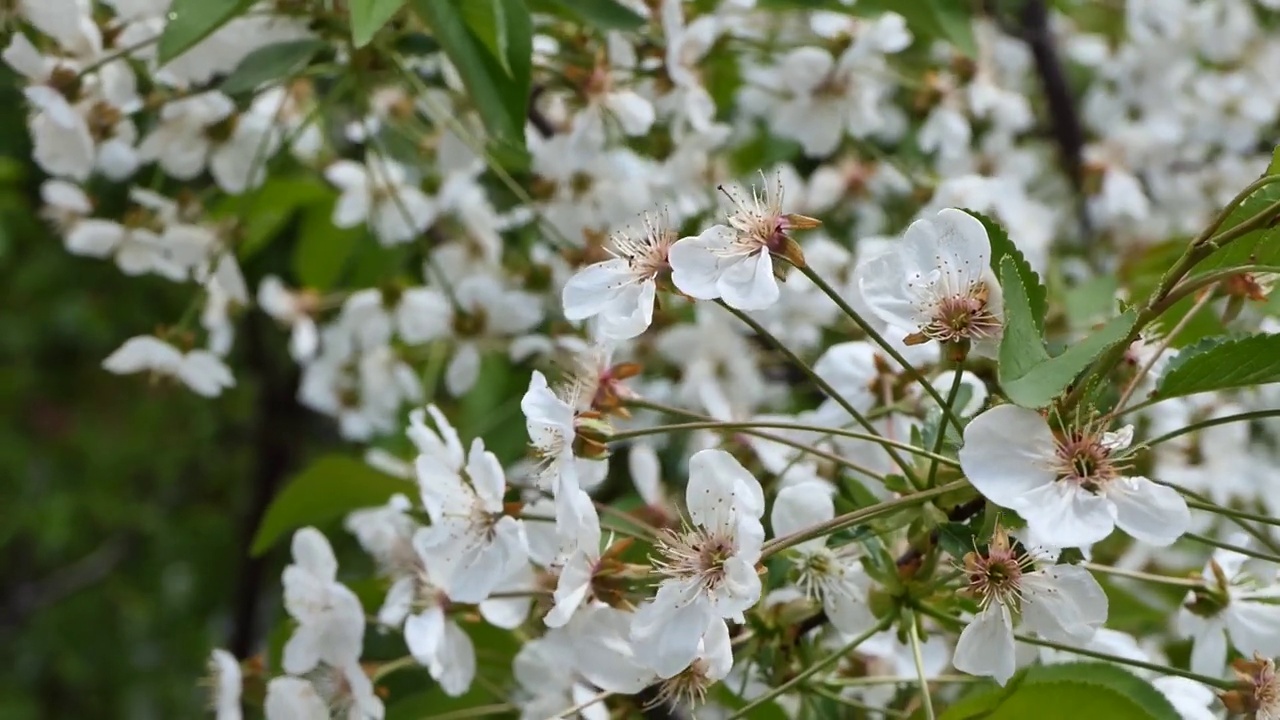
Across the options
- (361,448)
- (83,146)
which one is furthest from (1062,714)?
(361,448)

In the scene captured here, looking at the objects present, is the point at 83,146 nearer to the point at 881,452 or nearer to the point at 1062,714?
→ the point at 881,452

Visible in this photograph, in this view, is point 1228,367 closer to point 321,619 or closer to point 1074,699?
point 1074,699

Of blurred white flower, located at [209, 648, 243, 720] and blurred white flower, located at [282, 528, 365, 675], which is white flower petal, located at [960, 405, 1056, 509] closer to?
blurred white flower, located at [282, 528, 365, 675]

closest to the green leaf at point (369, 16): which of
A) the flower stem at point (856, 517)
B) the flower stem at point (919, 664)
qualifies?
the flower stem at point (856, 517)

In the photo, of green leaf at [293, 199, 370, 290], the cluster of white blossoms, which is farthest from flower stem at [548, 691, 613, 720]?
green leaf at [293, 199, 370, 290]

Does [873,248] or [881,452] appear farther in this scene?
[873,248]

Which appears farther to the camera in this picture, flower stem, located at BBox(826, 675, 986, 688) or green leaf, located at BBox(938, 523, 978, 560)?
flower stem, located at BBox(826, 675, 986, 688)

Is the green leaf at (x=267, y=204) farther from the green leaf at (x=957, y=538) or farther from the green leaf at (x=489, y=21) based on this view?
the green leaf at (x=957, y=538)

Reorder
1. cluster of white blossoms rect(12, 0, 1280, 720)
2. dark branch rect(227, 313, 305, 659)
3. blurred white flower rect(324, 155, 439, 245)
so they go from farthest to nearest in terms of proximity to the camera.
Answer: dark branch rect(227, 313, 305, 659), blurred white flower rect(324, 155, 439, 245), cluster of white blossoms rect(12, 0, 1280, 720)
